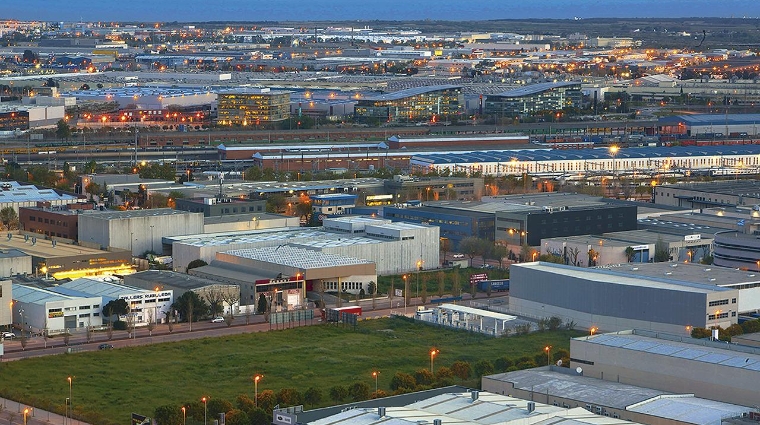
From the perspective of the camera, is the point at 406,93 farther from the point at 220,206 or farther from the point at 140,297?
the point at 140,297

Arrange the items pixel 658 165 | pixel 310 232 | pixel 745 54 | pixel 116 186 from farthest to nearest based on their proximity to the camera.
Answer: pixel 745 54, pixel 658 165, pixel 116 186, pixel 310 232

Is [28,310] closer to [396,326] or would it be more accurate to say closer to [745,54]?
[396,326]

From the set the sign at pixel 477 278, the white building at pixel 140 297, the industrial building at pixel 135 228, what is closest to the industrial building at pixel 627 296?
the sign at pixel 477 278

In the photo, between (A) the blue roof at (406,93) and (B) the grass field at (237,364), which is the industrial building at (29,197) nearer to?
(B) the grass field at (237,364)

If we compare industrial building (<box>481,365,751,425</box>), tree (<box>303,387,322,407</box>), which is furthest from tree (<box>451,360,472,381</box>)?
tree (<box>303,387,322,407</box>)

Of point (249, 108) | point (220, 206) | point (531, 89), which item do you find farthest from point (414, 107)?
point (220, 206)

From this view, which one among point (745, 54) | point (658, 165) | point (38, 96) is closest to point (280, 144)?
point (658, 165)
